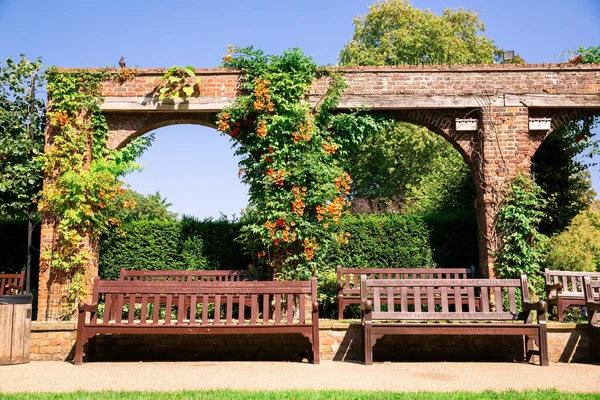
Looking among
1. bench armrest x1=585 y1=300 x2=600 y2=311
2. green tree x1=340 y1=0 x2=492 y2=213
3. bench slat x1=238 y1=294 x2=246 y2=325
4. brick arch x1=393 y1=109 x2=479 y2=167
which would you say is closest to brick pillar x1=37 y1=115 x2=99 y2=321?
bench slat x1=238 y1=294 x2=246 y2=325

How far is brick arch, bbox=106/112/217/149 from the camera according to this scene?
10.4 m

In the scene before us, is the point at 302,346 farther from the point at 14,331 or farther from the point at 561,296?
the point at 561,296

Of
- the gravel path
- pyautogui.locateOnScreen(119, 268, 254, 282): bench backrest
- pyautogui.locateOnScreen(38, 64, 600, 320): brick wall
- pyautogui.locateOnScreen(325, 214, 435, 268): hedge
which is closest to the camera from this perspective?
the gravel path

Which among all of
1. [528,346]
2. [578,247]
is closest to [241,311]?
[528,346]

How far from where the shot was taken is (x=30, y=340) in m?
6.83

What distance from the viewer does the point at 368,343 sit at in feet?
21.5

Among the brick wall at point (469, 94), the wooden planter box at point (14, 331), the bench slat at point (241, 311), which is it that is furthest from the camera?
the brick wall at point (469, 94)

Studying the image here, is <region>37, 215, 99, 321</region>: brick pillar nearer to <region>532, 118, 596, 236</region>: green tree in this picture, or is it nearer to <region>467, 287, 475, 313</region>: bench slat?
<region>467, 287, 475, 313</region>: bench slat

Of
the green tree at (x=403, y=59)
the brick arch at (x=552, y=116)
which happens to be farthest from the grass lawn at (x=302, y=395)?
the green tree at (x=403, y=59)

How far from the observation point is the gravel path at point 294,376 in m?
5.15

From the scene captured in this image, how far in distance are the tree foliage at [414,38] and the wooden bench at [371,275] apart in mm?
15170

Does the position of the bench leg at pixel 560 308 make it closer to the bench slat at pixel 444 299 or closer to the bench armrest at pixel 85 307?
the bench slat at pixel 444 299

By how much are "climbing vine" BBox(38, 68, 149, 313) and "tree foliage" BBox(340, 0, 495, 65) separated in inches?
615

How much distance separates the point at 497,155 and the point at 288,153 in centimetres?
362
